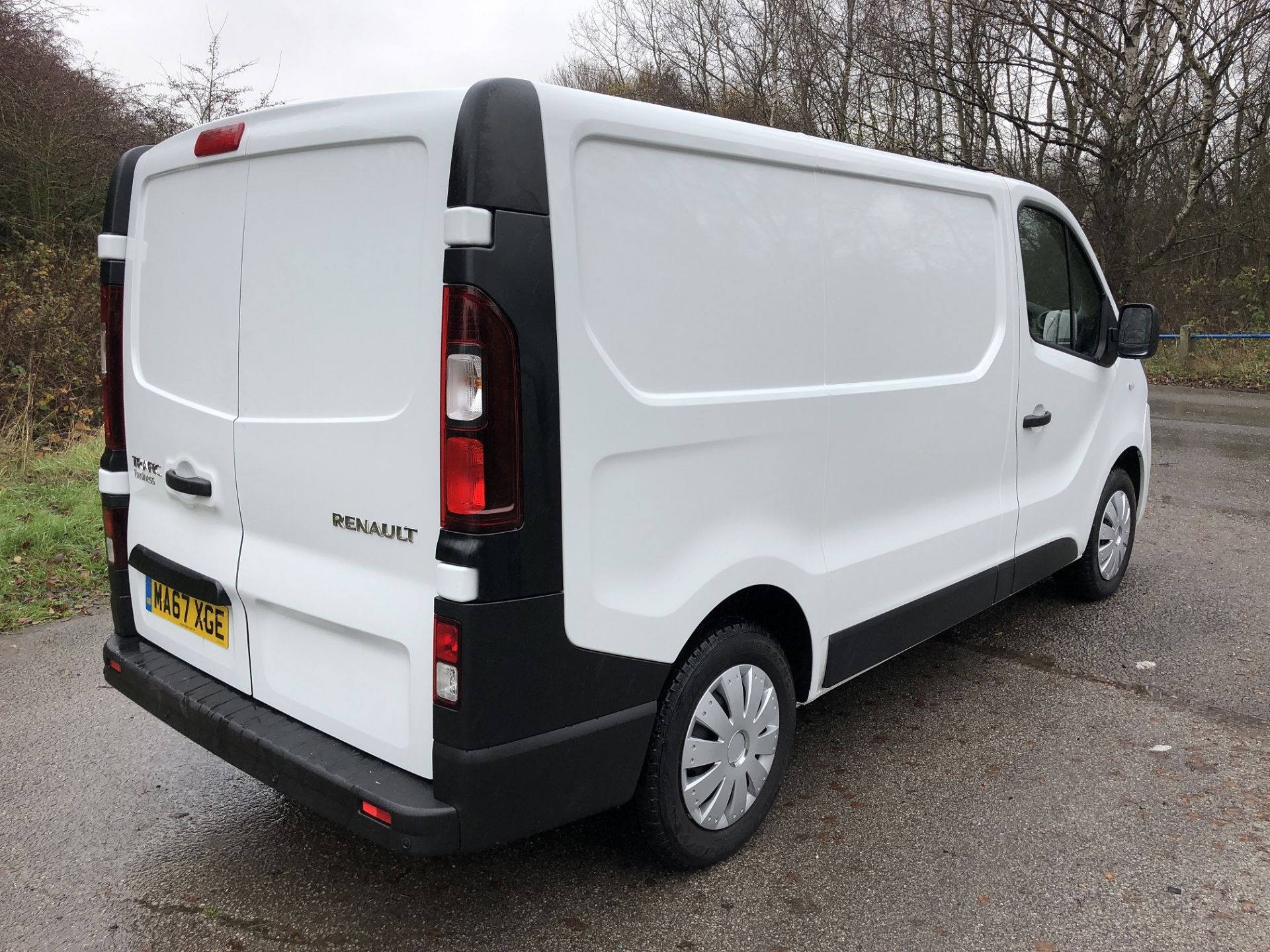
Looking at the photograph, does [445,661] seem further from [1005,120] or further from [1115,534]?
[1005,120]

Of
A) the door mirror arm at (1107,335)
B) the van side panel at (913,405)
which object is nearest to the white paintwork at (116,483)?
the van side panel at (913,405)

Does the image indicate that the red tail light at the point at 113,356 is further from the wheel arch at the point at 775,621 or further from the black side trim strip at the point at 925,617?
the black side trim strip at the point at 925,617

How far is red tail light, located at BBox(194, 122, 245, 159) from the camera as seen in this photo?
2520 millimetres

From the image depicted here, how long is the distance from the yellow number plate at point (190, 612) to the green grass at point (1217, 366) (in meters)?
16.5

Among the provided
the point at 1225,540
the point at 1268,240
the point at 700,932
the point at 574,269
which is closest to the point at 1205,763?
the point at 700,932

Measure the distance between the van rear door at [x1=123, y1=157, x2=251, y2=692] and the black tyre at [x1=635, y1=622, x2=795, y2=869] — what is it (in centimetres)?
116

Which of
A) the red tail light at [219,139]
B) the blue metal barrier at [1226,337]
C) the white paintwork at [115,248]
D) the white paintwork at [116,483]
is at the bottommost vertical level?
the white paintwork at [116,483]

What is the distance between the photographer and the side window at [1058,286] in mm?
3984

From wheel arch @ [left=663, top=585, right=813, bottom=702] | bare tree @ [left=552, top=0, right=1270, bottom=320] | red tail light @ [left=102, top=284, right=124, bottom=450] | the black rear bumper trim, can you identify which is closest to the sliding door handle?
red tail light @ [left=102, top=284, right=124, bottom=450]

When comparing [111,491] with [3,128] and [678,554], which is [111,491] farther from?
[3,128]

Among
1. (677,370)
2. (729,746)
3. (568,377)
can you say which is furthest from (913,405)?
(568,377)

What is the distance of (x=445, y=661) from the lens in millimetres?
2111

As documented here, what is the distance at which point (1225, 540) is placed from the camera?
6.33 metres

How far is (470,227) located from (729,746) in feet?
5.23
